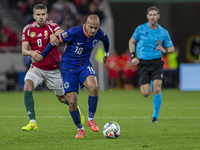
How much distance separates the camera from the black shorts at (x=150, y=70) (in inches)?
349

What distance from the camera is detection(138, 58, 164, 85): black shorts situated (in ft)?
29.1

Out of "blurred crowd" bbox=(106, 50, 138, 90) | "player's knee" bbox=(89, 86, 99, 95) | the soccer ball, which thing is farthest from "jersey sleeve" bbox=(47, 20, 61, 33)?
"blurred crowd" bbox=(106, 50, 138, 90)

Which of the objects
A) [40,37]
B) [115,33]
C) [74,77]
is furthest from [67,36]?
[115,33]

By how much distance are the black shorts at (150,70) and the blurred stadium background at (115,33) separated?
9.51 m

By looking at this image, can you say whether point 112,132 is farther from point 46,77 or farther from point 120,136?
point 46,77

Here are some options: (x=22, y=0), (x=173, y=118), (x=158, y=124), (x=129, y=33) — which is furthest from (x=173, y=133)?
(x=129, y=33)

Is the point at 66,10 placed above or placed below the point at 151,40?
below

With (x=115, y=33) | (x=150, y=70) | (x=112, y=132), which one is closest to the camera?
(x=112, y=132)

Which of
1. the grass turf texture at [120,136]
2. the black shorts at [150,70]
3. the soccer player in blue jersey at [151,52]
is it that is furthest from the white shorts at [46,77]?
the black shorts at [150,70]

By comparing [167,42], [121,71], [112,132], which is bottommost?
[121,71]

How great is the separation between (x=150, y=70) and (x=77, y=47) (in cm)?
250

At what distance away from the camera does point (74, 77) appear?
6867 mm

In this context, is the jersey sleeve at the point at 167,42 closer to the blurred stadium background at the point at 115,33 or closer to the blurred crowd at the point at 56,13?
the blurred stadium background at the point at 115,33

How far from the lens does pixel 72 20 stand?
20656 millimetres
